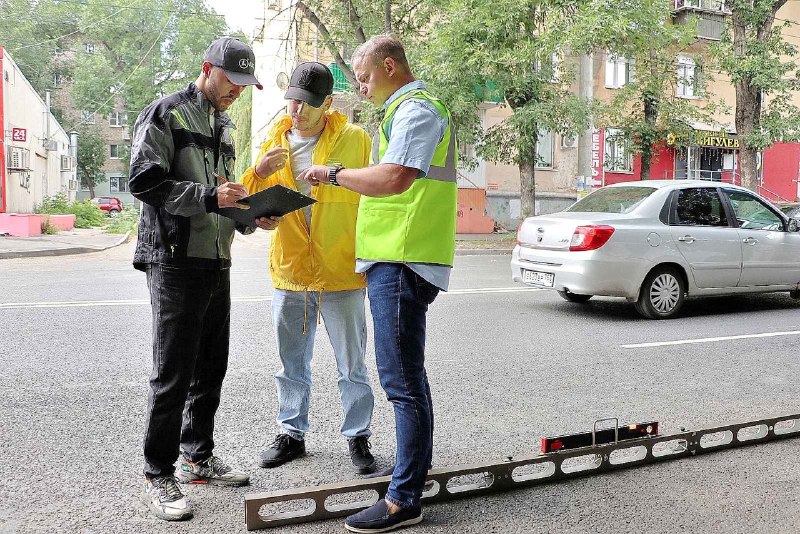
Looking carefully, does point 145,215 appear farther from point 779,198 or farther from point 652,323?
point 779,198

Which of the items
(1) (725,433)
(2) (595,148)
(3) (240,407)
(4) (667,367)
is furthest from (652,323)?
(2) (595,148)

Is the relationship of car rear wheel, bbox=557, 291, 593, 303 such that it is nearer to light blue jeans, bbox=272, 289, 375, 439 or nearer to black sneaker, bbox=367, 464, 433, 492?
light blue jeans, bbox=272, 289, 375, 439

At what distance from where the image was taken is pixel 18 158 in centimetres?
2944

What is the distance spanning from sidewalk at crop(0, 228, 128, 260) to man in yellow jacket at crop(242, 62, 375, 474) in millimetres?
14999

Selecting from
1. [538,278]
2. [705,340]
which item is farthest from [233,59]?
[538,278]

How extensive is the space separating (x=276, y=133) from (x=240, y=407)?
2.00 m

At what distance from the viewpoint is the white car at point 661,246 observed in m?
9.05

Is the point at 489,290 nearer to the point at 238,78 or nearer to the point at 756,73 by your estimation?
the point at 238,78

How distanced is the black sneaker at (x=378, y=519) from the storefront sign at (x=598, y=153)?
21.4 meters

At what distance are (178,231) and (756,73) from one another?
865 inches

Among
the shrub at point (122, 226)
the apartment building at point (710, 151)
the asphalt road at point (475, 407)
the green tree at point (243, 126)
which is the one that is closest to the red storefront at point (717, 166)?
the apartment building at point (710, 151)

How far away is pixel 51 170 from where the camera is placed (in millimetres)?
40969

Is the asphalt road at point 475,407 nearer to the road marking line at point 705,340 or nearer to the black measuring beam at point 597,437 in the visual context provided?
the road marking line at point 705,340

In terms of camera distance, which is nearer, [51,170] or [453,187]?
[453,187]
